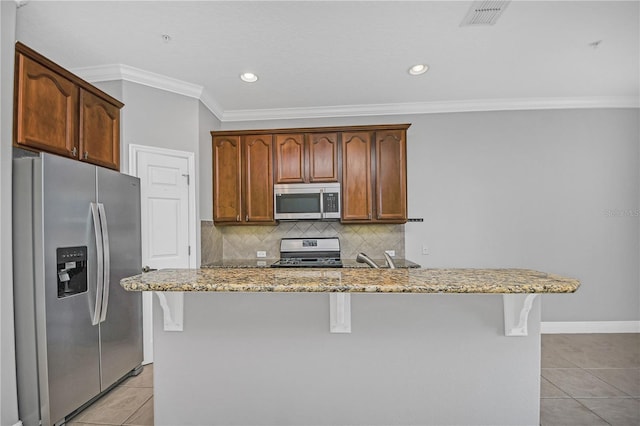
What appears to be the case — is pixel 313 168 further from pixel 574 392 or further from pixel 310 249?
A: pixel 574 392

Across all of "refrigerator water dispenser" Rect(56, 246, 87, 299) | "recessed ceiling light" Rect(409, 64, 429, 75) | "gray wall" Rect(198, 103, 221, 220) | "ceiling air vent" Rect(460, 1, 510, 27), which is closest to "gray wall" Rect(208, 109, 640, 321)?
"gray wall" Rect(198, 103, 221, 220)

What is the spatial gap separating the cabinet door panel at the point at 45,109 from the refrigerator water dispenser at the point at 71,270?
65 centimetres

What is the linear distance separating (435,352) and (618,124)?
3.98m

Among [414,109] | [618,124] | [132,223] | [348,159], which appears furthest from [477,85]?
[132,223]

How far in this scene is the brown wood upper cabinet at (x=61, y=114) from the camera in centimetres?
191

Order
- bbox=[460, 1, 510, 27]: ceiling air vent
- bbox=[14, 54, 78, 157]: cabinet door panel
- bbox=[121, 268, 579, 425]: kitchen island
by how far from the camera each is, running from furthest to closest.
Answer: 1. bbox=[460, 1, 510, 27]: ceiling air vent
2. bbox=[14, 54, 78, 157]: cabinet door panel
3. bbox=[121, 268, 579, 425]: kitchen island

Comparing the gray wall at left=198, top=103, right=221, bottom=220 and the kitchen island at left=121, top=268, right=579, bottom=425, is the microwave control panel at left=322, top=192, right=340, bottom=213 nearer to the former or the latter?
the gray wall at left=198, top=103, right=221, bottom=220

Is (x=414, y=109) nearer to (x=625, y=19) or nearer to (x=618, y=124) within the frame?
(x=625, y=19)

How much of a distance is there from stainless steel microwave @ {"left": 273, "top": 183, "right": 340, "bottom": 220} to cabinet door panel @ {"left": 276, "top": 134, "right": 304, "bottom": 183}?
0.09 meters

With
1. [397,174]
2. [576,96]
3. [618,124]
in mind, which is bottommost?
[397,174]

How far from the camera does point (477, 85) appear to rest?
334 centimetres

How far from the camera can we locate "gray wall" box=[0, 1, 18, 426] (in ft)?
5.89

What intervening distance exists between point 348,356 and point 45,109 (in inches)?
90.2

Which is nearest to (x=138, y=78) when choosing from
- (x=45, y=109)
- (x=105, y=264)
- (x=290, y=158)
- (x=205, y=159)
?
(x=205, y=159)
